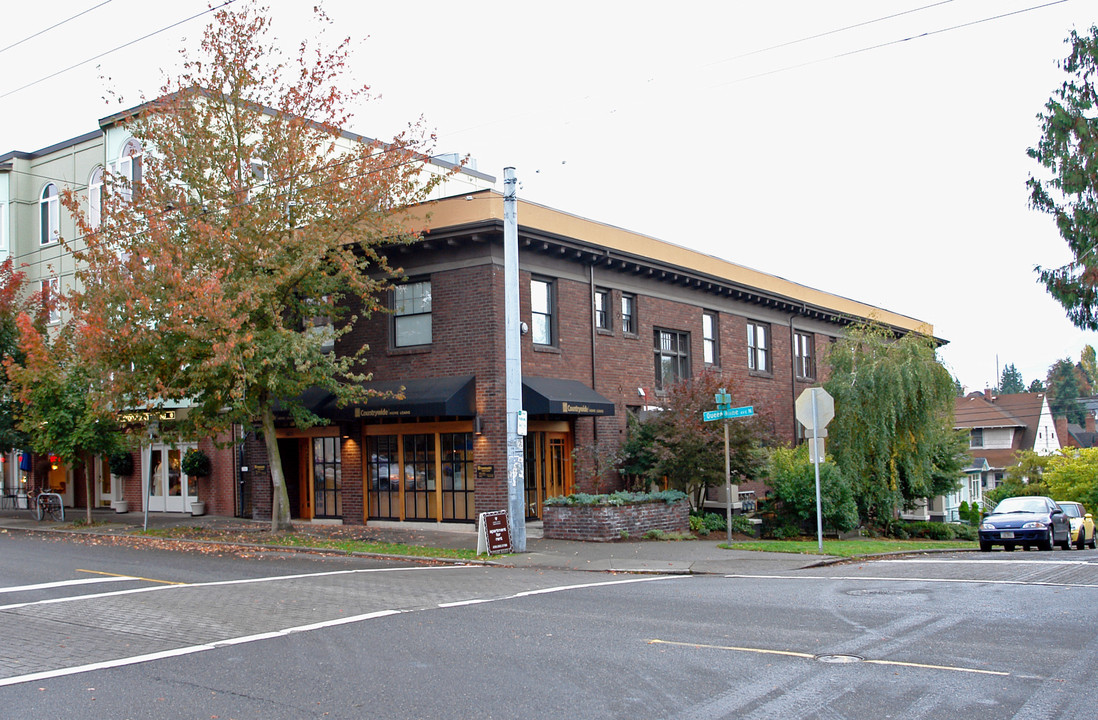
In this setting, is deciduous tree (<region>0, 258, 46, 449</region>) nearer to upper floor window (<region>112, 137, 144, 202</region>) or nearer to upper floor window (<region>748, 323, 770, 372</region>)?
upper floor window (<region>112, 137, 144, 202</region>)

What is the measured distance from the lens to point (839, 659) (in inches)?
312

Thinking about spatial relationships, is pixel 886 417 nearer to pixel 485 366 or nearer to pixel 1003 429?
pixel 485 366

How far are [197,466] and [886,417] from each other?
64.8 ft

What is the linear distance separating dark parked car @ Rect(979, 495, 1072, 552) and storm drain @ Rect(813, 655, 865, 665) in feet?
55.3

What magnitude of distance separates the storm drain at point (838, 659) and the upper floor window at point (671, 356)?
60.3ft

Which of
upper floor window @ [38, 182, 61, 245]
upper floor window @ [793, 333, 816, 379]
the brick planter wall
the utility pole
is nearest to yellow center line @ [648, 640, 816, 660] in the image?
the utility pole

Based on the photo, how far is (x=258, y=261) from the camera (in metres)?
19.5

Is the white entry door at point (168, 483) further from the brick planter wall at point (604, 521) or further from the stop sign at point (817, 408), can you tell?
the stop sign at point (817, 408)

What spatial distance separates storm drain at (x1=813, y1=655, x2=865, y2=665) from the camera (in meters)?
7.86

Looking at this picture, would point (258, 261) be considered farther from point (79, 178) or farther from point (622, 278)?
point (79, 178)

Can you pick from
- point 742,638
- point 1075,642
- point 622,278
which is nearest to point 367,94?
point 622,278

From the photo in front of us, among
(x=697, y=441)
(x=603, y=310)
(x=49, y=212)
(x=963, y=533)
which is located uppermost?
(x=49, y=212)

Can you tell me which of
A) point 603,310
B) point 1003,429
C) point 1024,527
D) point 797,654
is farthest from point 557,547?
point 1003,429

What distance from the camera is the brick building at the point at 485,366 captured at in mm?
21547
